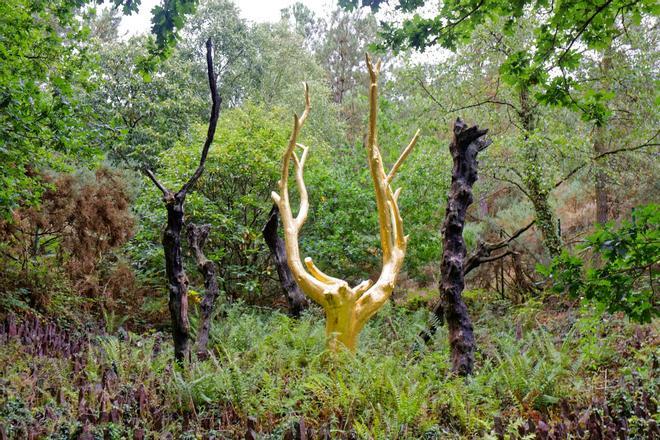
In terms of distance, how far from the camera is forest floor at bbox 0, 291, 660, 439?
9.04 feet

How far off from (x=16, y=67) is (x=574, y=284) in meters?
5.29

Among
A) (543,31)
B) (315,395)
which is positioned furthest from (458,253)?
(543,31)

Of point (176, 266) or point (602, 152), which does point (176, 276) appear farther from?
point (602, 152)

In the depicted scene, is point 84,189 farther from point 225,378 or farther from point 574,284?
point 574,284

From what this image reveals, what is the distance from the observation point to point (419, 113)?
9.38 metres

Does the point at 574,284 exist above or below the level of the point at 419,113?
below

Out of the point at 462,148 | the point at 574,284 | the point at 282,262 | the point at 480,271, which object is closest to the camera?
the point at 574,284

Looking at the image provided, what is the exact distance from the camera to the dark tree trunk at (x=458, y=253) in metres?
4.16

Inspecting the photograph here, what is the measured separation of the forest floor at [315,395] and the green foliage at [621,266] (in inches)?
23.8

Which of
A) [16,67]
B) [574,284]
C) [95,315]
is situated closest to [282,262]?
[95,315]

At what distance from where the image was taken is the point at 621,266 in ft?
7.31

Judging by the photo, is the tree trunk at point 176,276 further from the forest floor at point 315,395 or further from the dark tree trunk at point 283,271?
the dark tree trunk at point 283,271

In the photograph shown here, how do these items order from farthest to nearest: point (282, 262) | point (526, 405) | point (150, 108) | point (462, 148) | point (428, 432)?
1. point (150, 108)
2. point (282, 262)
3. point (462, 148)
4. point (526, 405)
5. point (428, 432)

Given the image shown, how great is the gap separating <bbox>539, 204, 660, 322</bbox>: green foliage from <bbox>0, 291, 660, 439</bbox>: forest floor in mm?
604
